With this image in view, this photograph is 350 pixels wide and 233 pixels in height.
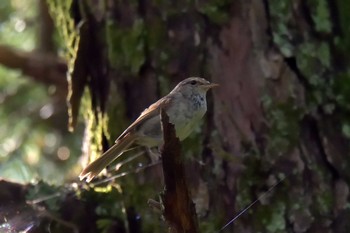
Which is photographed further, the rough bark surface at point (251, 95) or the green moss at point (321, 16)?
the green moss at point (321, 16)

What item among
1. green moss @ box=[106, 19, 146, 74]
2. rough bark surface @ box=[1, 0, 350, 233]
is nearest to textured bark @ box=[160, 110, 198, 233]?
rough bark surface @ box=[1, 0, 350, 233]

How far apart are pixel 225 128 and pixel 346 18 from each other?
611 mm

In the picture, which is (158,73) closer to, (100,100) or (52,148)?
(100,100)

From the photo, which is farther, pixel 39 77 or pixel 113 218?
pixel 39 77

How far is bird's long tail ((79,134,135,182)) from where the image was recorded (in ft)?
8.50

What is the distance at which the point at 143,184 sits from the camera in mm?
3096

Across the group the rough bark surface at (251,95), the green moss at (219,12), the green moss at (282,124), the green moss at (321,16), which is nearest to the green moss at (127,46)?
the rough bark surface at (251,95)

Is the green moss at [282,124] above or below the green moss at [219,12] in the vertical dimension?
below

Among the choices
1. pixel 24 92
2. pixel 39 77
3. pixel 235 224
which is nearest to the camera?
pixel 235 224

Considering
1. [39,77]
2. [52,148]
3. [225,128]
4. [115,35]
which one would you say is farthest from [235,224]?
[52,148]

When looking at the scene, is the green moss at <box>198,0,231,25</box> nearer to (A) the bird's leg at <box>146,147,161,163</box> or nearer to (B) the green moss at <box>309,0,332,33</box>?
(B) the green moss at <box>309,0,332,33</box>

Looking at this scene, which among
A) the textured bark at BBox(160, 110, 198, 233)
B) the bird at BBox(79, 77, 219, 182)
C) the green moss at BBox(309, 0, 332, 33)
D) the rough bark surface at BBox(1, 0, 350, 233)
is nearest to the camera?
the textured bark at BBox(160, 110, 198, 233)

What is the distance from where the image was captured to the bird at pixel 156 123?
258 centimetres

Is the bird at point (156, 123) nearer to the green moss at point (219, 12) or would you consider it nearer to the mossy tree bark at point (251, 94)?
the mossy tree bark at point (251, 94)
